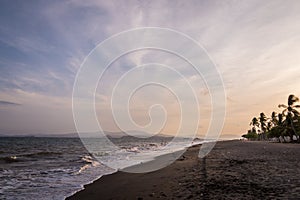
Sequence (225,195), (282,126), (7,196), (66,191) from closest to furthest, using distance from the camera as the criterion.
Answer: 1. (225,195)
2. (7,196)
3. (66,191)
4. (282,126)

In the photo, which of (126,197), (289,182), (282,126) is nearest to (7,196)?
(126,197)

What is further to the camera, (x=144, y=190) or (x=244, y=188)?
(x=144, y=190)

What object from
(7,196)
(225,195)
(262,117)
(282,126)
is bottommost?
(7,196)

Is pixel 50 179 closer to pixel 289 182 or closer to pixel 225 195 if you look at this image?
pixel 225 195

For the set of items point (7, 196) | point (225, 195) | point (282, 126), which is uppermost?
point (282, 126)

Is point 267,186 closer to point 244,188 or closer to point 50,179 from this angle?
point 244,188

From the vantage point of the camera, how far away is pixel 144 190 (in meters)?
11.8

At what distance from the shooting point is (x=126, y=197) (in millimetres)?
10672

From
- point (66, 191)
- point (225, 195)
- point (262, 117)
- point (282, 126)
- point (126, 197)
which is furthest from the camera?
point (262, 117)

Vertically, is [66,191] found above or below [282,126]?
below

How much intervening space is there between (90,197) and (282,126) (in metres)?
72.6

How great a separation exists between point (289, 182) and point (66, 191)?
33.8 ft

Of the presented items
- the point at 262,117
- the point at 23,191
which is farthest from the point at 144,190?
the point at 262,117

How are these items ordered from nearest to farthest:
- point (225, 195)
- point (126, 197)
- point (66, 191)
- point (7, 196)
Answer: point (225, 195)
point (126, 197)
point (7, 196)
point (66, 191)
